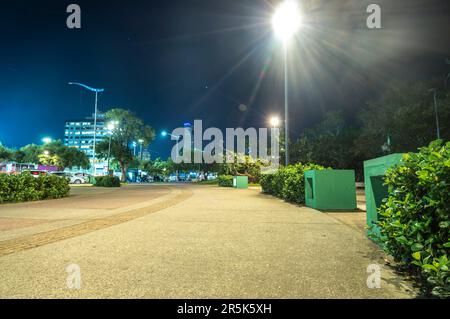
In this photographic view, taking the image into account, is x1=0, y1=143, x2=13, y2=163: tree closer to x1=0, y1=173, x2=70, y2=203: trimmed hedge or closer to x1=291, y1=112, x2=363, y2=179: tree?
x1=0, y1=173, x2=70, y2=203: trimmed hedge

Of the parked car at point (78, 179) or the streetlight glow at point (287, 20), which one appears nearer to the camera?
the streetlight glow at point (287, 20)

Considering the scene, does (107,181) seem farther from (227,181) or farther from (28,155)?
(28,155)

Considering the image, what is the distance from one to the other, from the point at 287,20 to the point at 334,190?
26.0 feet

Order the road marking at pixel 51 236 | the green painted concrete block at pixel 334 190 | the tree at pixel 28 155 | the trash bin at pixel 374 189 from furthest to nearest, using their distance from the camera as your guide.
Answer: the tree at pixel 28 155 < the green painted concrete block at pixel 334 190 < the trash bin at pixel 374 189 < the road marking at pixel 51 236

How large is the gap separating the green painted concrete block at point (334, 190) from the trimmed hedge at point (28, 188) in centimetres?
1333

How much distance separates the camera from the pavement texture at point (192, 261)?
286 cm

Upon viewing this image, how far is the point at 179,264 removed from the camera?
3.71 metres

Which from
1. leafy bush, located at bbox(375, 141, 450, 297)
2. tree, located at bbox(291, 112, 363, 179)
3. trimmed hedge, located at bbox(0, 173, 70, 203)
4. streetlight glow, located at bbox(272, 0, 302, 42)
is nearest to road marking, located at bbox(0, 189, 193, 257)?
leafy bush, located at bbox(375, 141, 450, 297)

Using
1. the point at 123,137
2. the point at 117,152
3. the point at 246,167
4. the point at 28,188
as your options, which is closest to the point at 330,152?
the point at 246,167

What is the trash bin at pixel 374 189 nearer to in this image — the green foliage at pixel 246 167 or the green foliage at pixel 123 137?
the green foliage at pixel 246 167

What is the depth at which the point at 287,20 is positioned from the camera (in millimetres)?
11719

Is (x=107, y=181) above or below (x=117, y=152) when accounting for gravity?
below

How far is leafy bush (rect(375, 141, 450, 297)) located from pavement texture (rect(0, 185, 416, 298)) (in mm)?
375

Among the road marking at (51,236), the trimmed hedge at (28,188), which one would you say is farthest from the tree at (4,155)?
the road marking at (51,236)
